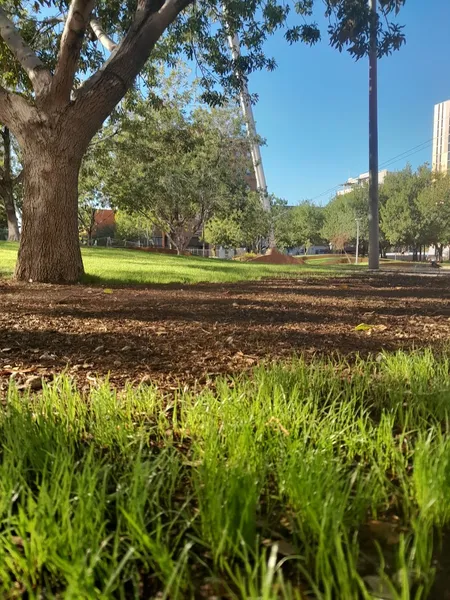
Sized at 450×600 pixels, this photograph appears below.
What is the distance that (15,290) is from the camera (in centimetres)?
653

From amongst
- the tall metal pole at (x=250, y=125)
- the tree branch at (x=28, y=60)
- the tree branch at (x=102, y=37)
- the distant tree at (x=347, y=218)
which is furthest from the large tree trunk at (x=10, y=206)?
the distant tree at (x=347, y=218)

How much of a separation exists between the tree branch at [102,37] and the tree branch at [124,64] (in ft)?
2.02

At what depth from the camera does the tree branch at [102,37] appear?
8.30 meters

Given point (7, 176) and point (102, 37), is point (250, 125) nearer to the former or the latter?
point (7, 176)

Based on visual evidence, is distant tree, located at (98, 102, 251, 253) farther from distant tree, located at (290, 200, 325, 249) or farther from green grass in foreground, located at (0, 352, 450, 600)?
distant tree, located at (290, 200, 325, 249)

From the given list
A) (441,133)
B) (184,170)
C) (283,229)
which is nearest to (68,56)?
(184,170)

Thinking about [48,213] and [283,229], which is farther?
[283,229]

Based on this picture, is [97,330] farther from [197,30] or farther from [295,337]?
[197,30]

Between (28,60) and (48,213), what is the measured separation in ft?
8.68

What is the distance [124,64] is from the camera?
746 centimetres

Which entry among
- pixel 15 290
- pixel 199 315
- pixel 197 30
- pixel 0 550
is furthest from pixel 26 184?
pixel 0 550

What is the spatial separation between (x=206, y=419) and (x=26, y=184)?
699cm

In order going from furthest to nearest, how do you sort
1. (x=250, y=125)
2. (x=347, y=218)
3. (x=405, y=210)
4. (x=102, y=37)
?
(x=347, y=218) < (x=405, y=210) < (x=250, y=125) < (x=102, y=37)

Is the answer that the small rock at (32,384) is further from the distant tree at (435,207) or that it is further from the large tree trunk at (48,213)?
the distant tree at (435,207)
